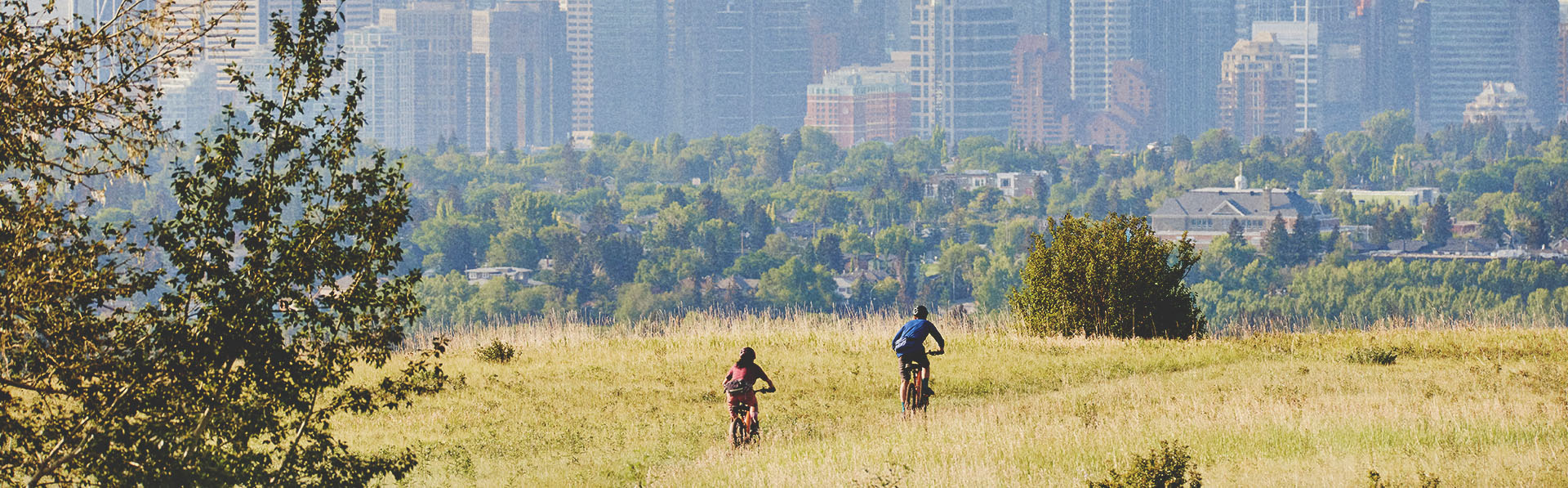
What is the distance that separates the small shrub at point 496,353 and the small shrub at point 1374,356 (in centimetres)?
1194

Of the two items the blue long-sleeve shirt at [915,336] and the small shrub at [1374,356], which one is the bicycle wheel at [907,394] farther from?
the small shrub at [1374,356]

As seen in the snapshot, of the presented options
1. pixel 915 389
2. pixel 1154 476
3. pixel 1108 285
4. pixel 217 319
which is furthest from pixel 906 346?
pixel 1108 285

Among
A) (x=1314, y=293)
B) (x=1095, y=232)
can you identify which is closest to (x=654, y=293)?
(x=1314, y=293)

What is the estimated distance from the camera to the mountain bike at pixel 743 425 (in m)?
18.4

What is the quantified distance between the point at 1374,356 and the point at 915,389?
25.4 feet

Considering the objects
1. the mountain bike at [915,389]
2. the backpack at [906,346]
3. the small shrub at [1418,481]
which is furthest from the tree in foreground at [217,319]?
the mountain bike at [915,389]

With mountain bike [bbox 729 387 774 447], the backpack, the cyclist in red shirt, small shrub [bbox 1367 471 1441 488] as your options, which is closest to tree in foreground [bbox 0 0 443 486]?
the cyclist in red shirt

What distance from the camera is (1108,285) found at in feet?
98.3

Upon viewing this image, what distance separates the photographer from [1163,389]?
22469mm

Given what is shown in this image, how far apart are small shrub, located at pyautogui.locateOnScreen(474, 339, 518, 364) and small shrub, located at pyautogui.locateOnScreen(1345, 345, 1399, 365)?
11.9 m

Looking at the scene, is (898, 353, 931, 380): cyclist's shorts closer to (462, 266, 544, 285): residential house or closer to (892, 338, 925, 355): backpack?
(892, 338, 925, 355): backpack

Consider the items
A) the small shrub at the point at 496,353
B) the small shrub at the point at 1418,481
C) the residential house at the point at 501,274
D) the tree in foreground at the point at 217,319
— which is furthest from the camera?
the residential house at the point at 501,274

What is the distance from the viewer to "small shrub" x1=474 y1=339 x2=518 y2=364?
2766 centimetres

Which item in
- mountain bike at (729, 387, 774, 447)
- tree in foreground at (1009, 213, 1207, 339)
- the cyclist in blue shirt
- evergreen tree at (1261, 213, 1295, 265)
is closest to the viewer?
mountain bike at (729, 387, 774, 447)
